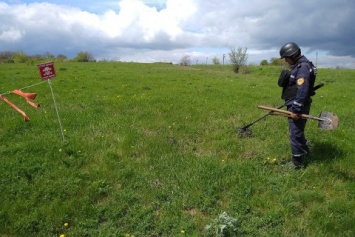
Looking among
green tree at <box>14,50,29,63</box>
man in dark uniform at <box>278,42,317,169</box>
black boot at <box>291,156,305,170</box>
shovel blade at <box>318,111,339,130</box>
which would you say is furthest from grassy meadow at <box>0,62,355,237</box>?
green tree at <box>14,50,29,63</box>

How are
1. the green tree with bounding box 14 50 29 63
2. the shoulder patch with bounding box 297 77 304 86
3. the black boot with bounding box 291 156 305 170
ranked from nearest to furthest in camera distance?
the shoulder patch with bounding box 297 77 304 86 < the black boot with bounding box 291 156 305 170 < the green tree with bounding box 14 50 29 63

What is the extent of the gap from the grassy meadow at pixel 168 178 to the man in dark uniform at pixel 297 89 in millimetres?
559

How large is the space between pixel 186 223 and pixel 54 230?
7.81 feet

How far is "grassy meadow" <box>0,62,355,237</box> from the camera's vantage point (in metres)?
6.28

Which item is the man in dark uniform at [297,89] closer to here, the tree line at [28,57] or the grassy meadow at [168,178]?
the grassy meadow at [168,178]

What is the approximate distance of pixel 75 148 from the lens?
871 centimetres

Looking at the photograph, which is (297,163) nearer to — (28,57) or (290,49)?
(290,49)

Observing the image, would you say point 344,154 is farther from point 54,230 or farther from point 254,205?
point 54,230

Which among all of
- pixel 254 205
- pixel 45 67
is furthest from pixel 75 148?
pixel 254 205

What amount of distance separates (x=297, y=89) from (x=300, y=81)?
0.40 meters

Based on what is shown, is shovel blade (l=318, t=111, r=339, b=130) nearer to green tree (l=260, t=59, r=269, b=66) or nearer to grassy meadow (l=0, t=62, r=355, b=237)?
grassy meadow (l=0, t=62, r=355, b=237)

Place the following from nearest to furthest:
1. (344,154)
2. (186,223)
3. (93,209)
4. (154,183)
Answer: (186,223)
(93,209)
(154,183)
(344,154)

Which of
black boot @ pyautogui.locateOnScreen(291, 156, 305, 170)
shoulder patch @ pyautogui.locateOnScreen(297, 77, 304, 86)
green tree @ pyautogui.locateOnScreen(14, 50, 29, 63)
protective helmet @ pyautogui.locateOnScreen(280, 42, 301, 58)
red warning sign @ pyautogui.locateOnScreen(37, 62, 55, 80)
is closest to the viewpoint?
shoulder patch @ pyautogui.locateOnScreen(297, 77, 304, 86)

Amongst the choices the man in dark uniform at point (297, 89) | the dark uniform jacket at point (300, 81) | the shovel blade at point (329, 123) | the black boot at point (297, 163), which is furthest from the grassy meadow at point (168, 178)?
the dark uniform jacket at point (300, 81)
